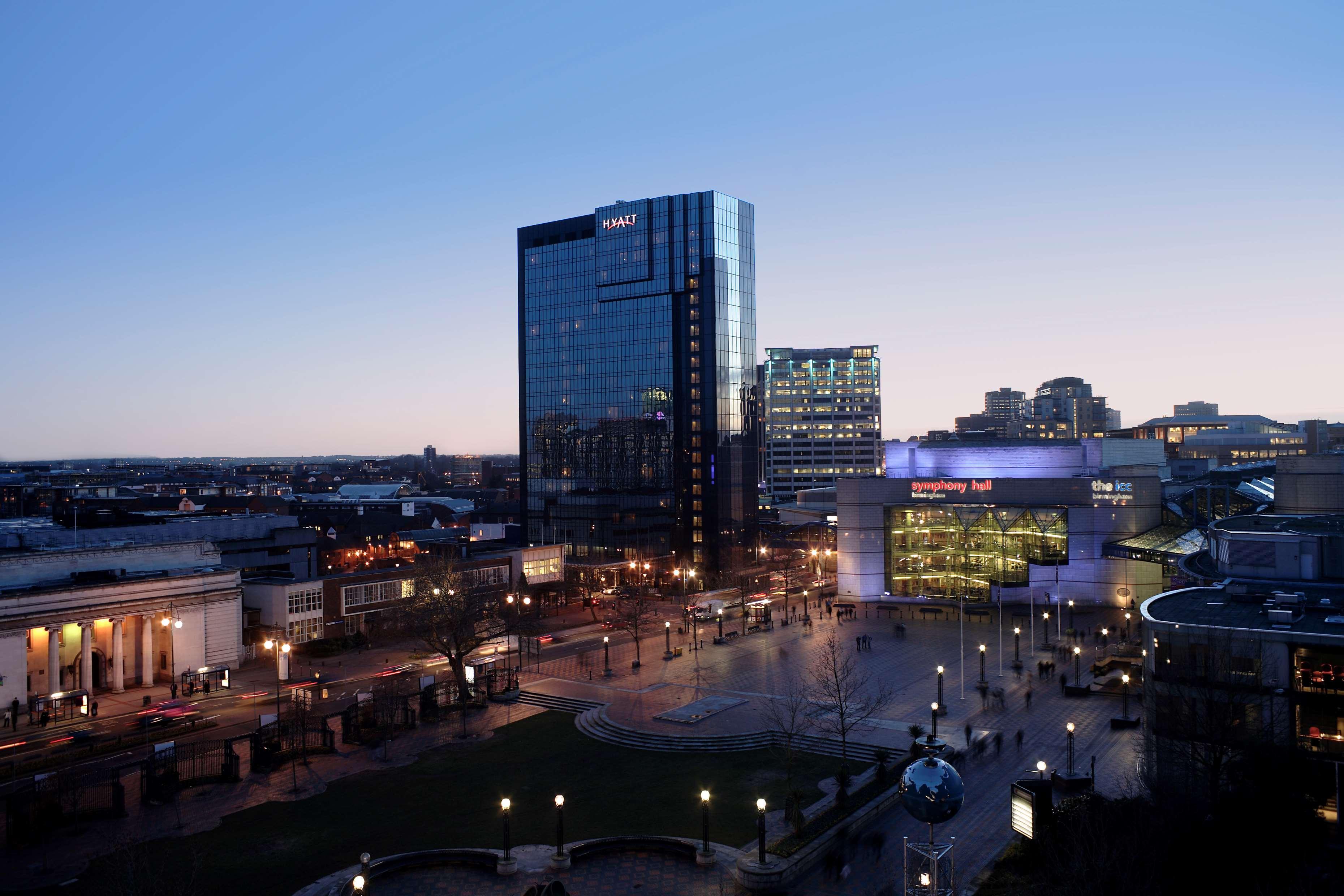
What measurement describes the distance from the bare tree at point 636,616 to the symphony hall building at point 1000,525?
933 inches

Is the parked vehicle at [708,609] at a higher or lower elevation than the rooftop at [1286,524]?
lower

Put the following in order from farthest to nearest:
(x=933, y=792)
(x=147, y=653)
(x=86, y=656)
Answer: (x=147, y=653), (x=86, y=656), (x=933, y=792)

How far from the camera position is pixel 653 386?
4884 inches

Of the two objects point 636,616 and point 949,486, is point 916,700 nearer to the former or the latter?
point 636,616

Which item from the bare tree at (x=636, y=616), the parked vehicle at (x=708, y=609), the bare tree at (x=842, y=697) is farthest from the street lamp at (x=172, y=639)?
the bare tree at (x=842, y=697)

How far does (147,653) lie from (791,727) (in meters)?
45.1

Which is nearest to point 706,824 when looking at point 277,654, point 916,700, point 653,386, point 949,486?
point 916,700

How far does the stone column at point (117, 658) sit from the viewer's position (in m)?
58.9

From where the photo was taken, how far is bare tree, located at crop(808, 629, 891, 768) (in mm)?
42062

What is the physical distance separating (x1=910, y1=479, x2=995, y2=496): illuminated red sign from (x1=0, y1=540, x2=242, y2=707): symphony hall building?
223ft

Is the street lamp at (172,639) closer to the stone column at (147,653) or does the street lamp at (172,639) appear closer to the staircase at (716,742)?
the stone column at (147,653)

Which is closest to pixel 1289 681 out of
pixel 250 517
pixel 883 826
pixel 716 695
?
pixel 883 826

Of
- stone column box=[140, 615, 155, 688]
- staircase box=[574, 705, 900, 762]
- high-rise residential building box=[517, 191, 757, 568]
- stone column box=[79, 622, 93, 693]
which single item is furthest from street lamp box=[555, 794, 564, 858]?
high-rise residential building box=[517, 191, 757, 568]

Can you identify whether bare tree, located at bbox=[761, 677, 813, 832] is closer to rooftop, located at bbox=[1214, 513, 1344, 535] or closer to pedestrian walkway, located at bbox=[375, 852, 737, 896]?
pedestrian walkway, located at bbox=[375, 852, 737, 896]
